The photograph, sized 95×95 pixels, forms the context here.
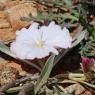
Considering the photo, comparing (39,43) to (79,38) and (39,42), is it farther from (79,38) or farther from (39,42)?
(79,38)

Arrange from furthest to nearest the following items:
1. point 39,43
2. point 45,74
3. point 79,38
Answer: point 79,38 → point 45,74 → point 39,43

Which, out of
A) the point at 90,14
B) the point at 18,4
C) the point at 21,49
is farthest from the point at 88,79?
the point at 18,4

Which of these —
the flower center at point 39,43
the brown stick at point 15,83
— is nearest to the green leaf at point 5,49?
→ the brown stick at point 15,83

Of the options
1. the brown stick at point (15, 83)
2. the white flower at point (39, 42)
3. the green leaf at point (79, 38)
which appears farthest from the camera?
the green leaf at point (79, 38)

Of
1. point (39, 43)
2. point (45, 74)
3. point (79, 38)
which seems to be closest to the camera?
point (39, 43)

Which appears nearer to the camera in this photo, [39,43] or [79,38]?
[39,43]

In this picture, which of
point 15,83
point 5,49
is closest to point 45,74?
point 15,83

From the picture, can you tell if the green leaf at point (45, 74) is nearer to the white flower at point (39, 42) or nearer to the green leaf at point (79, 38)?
the white flower at point (39, 42)

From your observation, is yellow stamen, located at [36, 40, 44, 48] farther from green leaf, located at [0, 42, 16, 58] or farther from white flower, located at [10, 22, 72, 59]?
green leaf, located at [0, 42, 16, 58]

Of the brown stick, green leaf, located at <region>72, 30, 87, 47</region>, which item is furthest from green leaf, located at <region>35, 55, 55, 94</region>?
green leaf, located at <region>72, 30, 87, 47</region>
